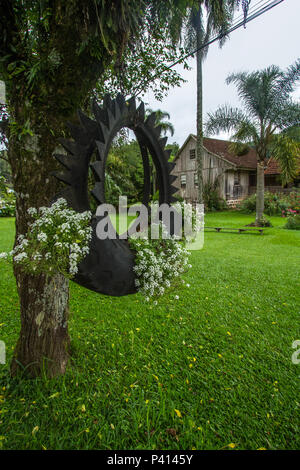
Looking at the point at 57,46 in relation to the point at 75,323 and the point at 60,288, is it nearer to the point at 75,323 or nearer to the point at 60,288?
the point at 60,288

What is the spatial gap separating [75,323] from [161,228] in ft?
7.95

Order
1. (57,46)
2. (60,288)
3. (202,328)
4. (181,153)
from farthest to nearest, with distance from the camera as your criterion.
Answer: (181,153)
(202,328)
(60,288)
(57,46)

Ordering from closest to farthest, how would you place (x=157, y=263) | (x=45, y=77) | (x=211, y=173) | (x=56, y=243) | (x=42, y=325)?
(x=56, y=243), (x=45, y=77), (x=157, y=263), (x=42, y=325), (x=211, y=173)

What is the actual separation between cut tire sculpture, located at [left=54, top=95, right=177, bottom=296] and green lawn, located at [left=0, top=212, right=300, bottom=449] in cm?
A: 117

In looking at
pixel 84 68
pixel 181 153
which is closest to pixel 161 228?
pixel 84 68

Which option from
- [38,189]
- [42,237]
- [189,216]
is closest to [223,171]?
[189,216]

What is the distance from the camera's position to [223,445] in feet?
6.86

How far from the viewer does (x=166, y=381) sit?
2811 mm

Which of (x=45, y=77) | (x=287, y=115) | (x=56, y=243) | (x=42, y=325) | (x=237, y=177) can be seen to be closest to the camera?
(x=56, y=243)

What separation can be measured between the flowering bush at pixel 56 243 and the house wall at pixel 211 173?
24.6m

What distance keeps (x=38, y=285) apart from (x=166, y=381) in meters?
1.74

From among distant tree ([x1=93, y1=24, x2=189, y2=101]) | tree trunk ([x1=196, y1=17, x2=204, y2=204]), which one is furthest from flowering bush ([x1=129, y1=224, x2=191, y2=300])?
tree trunk ([x1=196, y1=17, x2=204, y2=204])

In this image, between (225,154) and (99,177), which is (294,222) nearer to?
(225,154)

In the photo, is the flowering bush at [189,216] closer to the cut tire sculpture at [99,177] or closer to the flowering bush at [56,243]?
the cut tire sculpture at [99,177]
